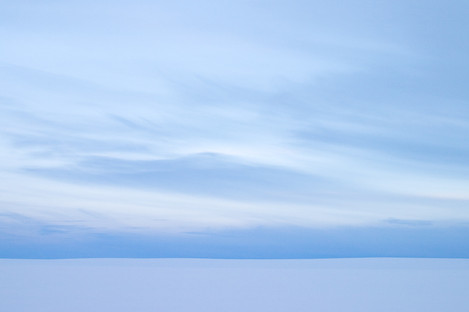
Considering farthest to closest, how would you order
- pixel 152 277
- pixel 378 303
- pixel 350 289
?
1. pixel 152 277
2. pixel 350 289
3. pixel 378 303

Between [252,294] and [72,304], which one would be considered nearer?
[72,304]

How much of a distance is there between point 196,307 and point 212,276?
496 centimetres

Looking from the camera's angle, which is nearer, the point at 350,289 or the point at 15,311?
the point at 15,311

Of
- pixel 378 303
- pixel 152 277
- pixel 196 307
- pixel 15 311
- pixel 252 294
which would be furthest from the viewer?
pixel 152 277

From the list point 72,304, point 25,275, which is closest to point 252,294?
point 72,304

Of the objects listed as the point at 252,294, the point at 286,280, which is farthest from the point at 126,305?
the point at 286,280

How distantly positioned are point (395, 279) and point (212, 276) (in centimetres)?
427

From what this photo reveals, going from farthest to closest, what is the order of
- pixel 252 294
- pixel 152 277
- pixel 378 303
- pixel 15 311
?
pixel 152 277, pixel 252 294, pixel 378 303, pixel 15 311

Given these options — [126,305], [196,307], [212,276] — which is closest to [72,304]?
[126,305]

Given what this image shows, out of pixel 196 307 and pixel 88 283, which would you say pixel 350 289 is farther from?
pixel 88 283

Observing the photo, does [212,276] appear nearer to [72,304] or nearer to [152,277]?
[152,277]

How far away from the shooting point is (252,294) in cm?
1002

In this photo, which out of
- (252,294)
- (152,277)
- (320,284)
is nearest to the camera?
(252,294)

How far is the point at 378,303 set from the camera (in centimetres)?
932
